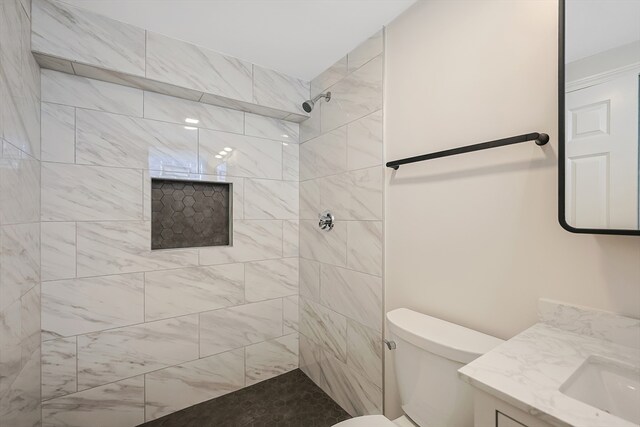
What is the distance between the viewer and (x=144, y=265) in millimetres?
1727

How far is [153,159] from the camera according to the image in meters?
1.76

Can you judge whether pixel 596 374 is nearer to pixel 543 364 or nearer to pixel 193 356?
pixel 543 364

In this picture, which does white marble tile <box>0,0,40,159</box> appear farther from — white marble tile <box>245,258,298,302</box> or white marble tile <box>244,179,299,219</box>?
white marble tile <box>245,258,298,302</box>

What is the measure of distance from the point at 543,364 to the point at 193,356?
1913 millimetres

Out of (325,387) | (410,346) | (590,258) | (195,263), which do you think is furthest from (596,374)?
(195,263)

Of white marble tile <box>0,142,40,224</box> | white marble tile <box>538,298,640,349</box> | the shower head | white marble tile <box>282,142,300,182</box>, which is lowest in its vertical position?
white marble tile <box>538,298,640,349</box>

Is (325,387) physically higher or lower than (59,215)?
lower

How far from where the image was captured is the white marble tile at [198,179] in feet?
5.70

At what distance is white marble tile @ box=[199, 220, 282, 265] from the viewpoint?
196 centimetres

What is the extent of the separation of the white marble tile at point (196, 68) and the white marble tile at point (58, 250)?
97 centimetres

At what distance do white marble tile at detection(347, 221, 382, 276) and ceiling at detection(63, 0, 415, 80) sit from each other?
1.13 m

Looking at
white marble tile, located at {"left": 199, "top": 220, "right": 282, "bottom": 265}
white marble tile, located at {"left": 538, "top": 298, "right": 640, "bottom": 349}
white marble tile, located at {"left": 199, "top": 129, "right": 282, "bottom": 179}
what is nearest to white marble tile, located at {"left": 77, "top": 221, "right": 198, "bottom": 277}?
white marble tile, located at {"left": 199, "top": 220, "right": 282, "bottom": 265}

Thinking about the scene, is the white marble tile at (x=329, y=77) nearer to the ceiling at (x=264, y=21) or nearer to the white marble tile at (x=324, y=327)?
the ceiling at (x=264, y=21)

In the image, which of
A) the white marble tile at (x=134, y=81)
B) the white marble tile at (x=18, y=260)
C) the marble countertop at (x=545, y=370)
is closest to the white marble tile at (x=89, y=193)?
the white marble tile at (x=18, y=260)
